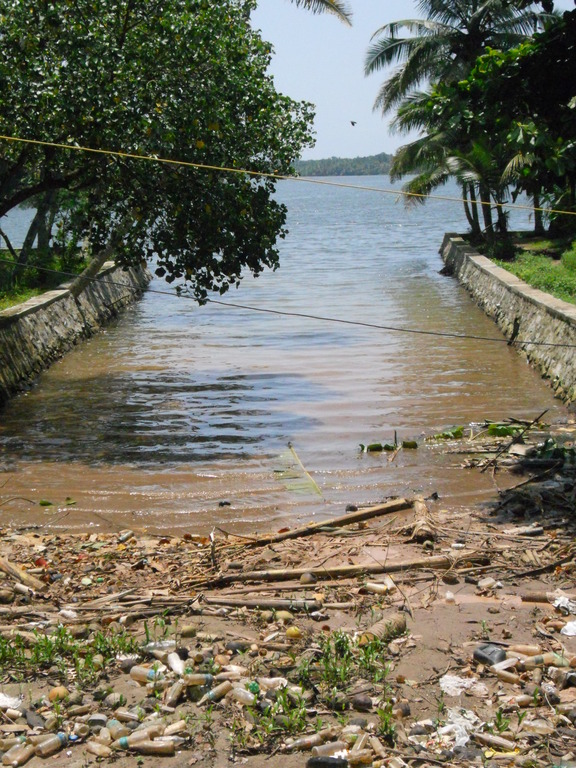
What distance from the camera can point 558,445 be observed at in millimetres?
10516

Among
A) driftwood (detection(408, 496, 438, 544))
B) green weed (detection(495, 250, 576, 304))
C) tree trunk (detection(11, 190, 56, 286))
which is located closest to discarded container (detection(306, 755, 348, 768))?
driftwood (detection(408, 496, 438, 544))

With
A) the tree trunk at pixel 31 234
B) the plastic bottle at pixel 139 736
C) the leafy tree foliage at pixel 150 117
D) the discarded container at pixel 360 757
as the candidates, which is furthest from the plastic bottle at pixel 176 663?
the tree trunk at pixel 31 234

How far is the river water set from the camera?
30.9 ft

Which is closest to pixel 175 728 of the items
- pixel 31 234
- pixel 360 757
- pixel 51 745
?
pixel 51 745

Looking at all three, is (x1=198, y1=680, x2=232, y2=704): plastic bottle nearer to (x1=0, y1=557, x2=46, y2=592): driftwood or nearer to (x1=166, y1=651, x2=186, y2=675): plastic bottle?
(x1=166, y1=651, x2=186, y2=675): plastic bottle

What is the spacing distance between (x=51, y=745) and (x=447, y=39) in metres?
30.0

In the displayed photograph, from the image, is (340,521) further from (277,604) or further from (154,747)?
(154,747)

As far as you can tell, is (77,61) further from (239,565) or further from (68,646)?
(68,646)

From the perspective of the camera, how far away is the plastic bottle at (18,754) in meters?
4.13

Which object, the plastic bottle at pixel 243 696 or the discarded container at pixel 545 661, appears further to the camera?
the discarded container at pixel 545 661

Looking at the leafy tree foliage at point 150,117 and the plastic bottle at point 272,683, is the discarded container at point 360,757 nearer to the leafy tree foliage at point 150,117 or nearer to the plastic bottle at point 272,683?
the plastic bottle at point 272,683

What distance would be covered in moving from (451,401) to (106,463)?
16.7 feet

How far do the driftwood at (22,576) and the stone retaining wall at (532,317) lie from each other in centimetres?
822

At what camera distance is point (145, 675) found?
4.84 meters
